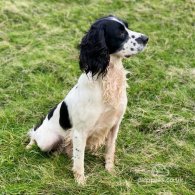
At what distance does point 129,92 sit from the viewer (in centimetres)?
500

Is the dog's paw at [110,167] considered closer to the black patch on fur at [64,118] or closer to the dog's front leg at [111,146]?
the dog's front leg at [111,146]

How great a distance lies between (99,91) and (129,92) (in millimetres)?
1594

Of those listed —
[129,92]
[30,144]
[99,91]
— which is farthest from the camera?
[129,92]

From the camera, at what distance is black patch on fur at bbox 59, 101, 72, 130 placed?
3661 millimetres

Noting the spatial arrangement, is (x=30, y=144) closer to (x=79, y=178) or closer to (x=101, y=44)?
(x=79, y=178)

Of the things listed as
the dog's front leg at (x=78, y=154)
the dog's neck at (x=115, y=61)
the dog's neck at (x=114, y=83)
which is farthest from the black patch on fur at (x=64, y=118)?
the dog's neck at (x=115, y=61)

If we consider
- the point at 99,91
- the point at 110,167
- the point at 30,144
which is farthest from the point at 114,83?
the point at 30,144

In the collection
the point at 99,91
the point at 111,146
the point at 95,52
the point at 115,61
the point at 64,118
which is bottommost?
the point at 111,146

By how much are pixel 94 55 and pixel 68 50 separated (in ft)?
9.07

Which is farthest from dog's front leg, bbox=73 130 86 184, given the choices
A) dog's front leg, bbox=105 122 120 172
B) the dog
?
dog's front leg, bbox=105 122 120 172

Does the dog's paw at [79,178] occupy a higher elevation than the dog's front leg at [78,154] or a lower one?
lower

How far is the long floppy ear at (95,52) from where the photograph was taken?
3.27 meters

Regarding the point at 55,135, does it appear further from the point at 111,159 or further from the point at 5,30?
the point at 5,30

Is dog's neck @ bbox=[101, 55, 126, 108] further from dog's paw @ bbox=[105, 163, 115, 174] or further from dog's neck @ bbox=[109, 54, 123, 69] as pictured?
dog's paw @ bbox=[105, 163, 115, 174]
